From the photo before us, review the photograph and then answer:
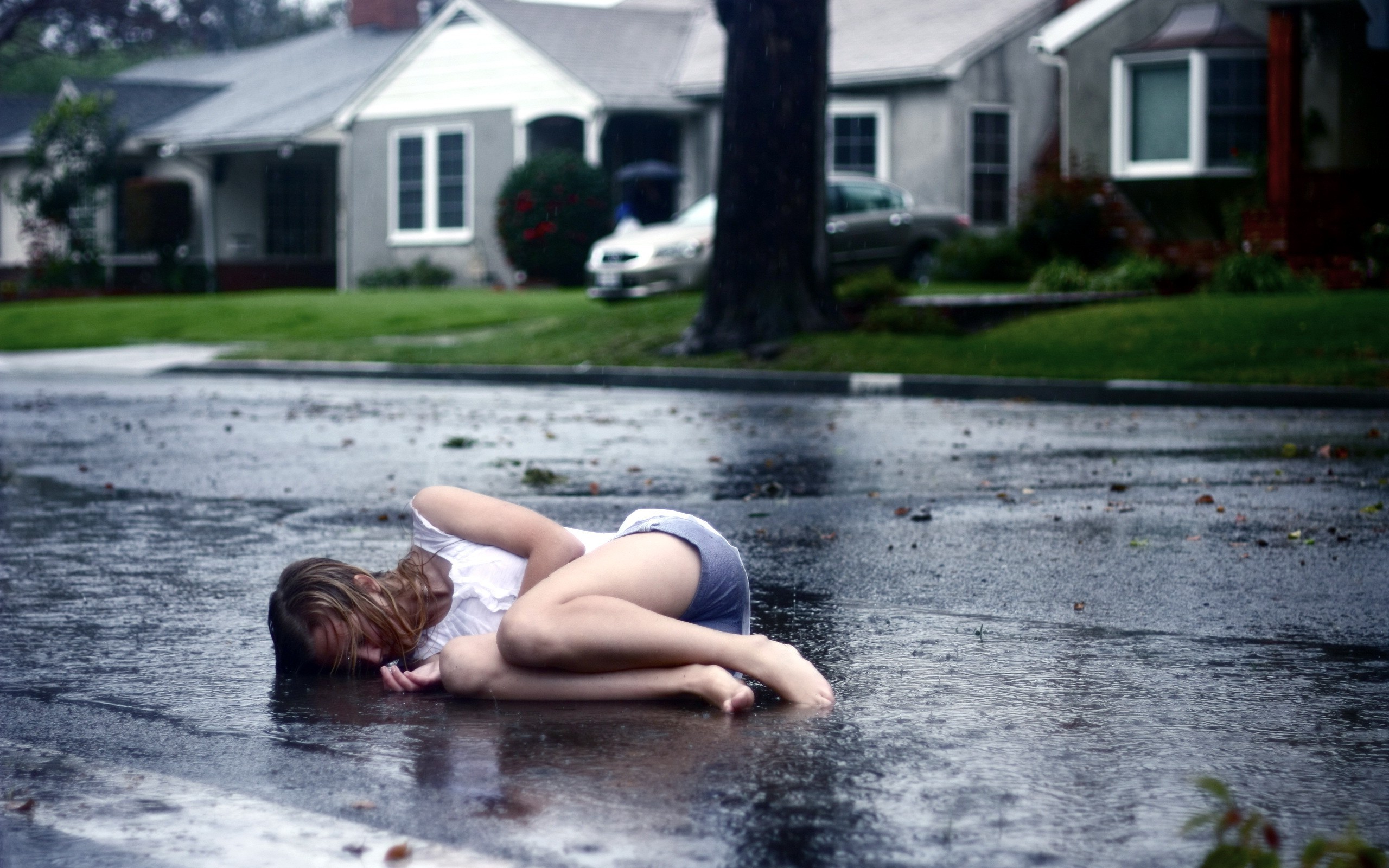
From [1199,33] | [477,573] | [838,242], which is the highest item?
[1199,33]

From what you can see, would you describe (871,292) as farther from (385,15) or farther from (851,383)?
(385,15)

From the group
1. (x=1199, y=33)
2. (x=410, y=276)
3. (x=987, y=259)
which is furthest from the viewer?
(x=410, y=276)

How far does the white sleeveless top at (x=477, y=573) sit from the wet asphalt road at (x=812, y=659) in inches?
9.0

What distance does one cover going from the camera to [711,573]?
4.07 meters

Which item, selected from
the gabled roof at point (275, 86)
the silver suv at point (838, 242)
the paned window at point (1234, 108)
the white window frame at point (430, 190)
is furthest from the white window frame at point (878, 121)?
the gabled roof at point (275, 86)

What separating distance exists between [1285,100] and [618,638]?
19.1 metres

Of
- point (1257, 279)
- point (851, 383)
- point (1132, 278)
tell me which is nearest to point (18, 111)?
point (1132, 278)

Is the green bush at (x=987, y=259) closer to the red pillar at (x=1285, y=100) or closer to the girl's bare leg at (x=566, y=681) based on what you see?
the red pillar at (x=1285, y=100)

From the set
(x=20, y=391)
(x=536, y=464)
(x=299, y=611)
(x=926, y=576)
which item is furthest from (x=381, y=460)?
(x=20, y=391)

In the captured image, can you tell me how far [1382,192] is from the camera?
22.4 metres

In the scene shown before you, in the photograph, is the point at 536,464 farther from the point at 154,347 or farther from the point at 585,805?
the point at 154,347

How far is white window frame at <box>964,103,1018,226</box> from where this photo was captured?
1090 inches

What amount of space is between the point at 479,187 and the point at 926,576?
27.5 meters

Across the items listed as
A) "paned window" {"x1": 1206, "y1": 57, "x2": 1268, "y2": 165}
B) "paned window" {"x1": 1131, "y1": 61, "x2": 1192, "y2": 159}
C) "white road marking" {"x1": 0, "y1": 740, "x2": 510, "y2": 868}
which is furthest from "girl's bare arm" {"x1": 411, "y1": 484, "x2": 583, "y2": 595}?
"paned window" {"x1": 1131, "y1": 61, "x2": 1192, "y2": 159}
